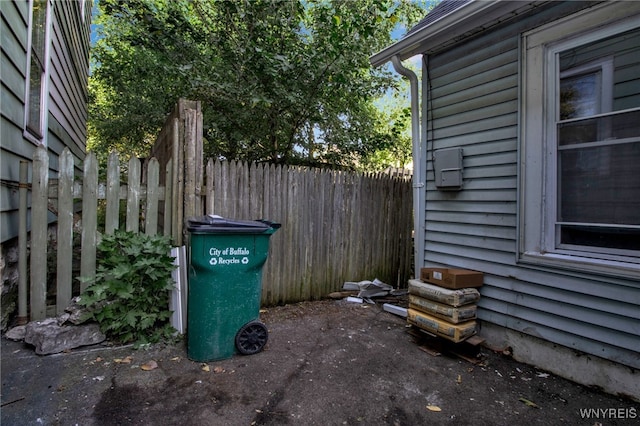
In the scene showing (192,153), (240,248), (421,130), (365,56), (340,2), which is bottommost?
(240,248)

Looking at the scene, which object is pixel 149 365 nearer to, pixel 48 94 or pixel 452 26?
pixel 48 94

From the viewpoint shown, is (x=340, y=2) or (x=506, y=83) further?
(x=340, y=2)

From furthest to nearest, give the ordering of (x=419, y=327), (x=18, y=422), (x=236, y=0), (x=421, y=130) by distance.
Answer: (x=236, y=0) < (x=421, y=130) < (x=419, y=327) < (x=18, y=422)

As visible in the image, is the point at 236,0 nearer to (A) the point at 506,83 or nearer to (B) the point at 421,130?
(B) the point at 421,130

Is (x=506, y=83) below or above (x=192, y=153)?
above

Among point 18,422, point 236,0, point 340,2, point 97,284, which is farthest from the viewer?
point 340,2

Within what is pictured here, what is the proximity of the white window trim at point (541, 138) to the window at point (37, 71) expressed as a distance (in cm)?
467

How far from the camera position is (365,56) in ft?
19.5

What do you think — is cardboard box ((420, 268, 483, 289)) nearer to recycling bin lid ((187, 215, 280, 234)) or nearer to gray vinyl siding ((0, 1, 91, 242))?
recycling bin lid ((187, 215, 280, 234))

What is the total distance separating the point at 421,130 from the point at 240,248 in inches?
99.0

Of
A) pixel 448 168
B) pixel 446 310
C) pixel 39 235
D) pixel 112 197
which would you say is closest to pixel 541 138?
pixel 448 168

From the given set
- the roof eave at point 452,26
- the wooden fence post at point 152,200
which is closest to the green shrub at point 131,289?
the wooden fence post at point 152,200

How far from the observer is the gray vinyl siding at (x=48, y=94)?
8.13 ft

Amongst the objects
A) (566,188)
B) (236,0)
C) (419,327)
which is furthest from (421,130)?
(236,0)
